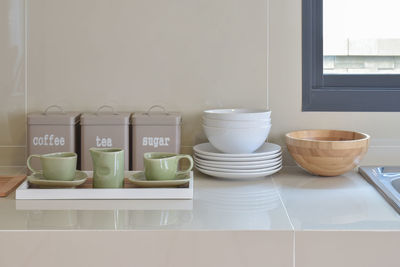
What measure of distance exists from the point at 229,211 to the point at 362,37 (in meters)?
1.03

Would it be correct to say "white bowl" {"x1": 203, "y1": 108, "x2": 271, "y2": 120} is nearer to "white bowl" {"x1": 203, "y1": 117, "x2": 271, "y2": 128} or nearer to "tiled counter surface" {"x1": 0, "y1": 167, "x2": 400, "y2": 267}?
"white bowl" {"x1": 203, "y1": 117, "x2": 271, "y2": 128}

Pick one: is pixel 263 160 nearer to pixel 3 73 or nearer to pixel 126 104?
pixel 126 104

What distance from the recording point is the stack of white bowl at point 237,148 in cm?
176

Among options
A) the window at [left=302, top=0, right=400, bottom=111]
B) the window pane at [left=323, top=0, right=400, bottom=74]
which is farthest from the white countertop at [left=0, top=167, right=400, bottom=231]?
the window pane at [left=323, top=0, right=400, bottom=74]

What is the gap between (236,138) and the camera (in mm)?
1778

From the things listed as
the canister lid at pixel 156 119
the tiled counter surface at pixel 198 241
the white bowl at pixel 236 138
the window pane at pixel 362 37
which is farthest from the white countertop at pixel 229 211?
the window pane at pixel 362 37

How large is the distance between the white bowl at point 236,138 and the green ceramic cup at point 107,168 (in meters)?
0.35

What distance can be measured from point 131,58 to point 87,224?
80 cm

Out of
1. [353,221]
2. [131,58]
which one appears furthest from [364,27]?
[353,221]

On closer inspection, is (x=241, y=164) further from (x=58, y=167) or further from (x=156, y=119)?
(x=58, y=167)

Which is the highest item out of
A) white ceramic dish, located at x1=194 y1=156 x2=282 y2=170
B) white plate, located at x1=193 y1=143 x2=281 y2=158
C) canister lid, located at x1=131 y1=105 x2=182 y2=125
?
canister lid, located at x1=131 y1=105 x2=182 y2=125

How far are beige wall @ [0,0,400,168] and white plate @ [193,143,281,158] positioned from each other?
13 centimetres

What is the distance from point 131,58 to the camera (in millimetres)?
1975

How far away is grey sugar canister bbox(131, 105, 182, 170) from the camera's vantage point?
183 centimetres
